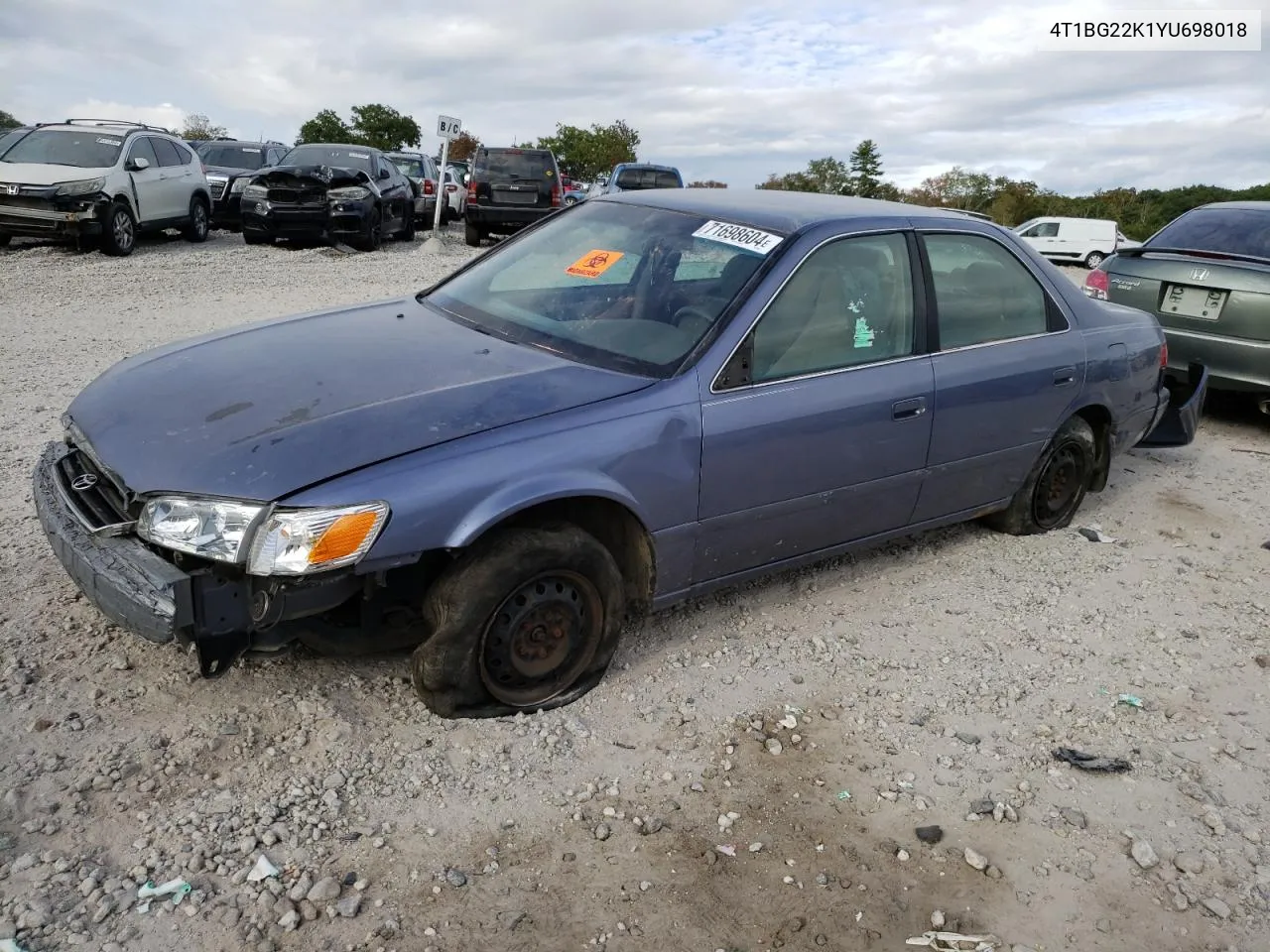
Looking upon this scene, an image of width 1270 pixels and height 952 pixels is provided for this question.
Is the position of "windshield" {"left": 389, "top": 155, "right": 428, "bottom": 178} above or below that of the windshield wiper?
above

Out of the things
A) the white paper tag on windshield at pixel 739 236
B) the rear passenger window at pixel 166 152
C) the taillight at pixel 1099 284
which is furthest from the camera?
the rear passenger window at pixel 166 152

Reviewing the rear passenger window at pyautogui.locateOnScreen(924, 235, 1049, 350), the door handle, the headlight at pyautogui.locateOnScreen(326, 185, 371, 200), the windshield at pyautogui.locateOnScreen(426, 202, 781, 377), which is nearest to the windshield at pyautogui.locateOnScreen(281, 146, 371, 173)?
the headlight at pyautogui.locateOnScreen(326, 185, 371, 200)

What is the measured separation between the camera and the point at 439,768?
297 centimetres

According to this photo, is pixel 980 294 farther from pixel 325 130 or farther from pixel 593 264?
pixel 325 130

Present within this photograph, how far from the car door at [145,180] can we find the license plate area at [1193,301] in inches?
485

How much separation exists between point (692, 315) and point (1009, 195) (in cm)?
5114

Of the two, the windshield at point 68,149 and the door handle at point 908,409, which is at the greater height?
the windshield at point 68,149

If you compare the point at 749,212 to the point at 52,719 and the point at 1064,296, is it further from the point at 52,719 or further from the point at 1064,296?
the point at 52,719

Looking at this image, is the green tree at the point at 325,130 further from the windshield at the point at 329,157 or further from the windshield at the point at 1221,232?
the windshield at the point at 1221,232

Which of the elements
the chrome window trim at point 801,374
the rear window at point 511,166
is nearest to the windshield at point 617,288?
the chrome window trim at point 801,374

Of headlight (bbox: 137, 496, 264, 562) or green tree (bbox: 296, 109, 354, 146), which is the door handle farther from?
green tree (bbox: 296, 109, 354, 146)

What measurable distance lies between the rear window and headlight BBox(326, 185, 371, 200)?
273 centimetres

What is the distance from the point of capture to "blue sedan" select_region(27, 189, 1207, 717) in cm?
276

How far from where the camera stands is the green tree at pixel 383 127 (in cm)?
5803
